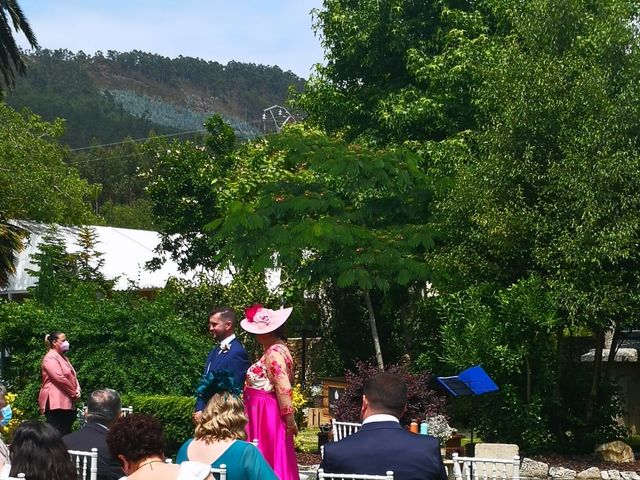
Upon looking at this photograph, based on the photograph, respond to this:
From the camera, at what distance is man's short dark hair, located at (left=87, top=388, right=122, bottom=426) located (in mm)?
7145

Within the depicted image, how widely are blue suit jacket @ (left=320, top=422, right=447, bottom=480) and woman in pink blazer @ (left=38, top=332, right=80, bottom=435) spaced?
771 cm

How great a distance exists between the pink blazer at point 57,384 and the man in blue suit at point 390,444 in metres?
7.71

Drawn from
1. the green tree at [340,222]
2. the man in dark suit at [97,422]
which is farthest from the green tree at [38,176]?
the man in dark suit at [97,422]

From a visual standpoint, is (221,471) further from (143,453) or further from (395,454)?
(395,454)

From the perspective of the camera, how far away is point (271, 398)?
8.61 metres

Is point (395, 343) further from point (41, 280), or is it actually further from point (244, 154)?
point (244, 154)

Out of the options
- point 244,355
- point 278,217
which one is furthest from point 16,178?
point 244,355

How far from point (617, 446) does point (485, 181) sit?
4.44m

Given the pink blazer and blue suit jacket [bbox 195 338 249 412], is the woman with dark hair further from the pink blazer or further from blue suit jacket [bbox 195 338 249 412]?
the pink blazer

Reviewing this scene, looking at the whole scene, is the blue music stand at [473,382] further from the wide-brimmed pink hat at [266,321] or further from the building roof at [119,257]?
the building roof at [119,257]

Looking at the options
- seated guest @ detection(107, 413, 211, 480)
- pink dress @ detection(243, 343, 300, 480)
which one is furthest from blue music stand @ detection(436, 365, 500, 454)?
seated guest @ detection(107, 413, 211, 480)

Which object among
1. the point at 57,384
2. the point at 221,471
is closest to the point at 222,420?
the point at 221,471

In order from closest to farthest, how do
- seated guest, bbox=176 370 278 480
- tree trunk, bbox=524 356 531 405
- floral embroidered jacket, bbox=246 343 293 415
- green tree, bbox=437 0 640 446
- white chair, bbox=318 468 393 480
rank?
1. white chair, bbox=318 468 393 480
2. seated guest, bbox=176 370 278 480
3. floral embroidered jacket, bbox=246 343 293 415
4. green tree, bbox=437 0 640 446
5. tree trunk, bbox=524 356 531 405

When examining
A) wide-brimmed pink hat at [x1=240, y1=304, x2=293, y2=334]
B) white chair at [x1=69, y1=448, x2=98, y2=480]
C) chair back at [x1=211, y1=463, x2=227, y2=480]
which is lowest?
chair back at [x1=211, y1=463, x2=227, y2=480]
